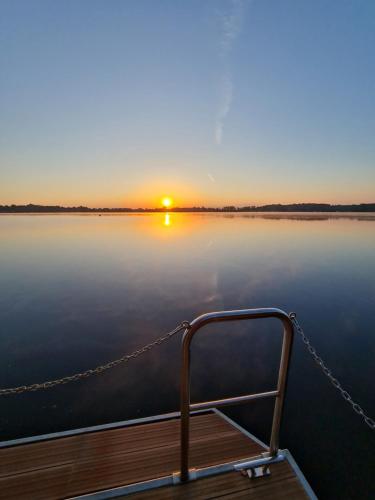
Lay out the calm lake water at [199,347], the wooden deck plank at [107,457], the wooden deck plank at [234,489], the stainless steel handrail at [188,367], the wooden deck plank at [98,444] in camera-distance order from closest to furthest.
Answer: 1. the stainless steel handrail at [188,367]
2. the wooden deck plank at [234,489]
3. the wooden deck plank at [107,457]
4. the wooden deck plank at [98,444]
5. the calm lake water at [199,347]

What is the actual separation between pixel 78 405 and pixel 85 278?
9337mm

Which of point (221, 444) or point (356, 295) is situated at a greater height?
point (221, 444)

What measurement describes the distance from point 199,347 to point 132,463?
13.7 ft

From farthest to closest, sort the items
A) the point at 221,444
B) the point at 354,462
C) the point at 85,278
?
the point at 85,278, the point at 354,462, the point at 221,444

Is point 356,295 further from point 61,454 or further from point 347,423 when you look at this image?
point 61,454

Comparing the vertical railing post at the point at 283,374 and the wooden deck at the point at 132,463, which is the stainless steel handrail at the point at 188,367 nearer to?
the vertical railing post at the point at 283,374

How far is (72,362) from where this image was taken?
6320 millimetres

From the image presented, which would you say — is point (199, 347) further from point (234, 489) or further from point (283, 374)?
point (283, 374)

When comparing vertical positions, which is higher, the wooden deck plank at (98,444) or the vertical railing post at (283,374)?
the vertical railing post at (283,374)

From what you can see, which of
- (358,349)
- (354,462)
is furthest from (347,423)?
(358,349)

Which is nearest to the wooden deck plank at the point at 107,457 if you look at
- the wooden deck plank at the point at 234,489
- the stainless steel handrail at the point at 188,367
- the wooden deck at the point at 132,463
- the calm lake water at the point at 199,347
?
the wooden deck at the point at 132,463

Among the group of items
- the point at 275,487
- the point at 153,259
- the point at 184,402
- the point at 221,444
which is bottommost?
the point at 153,259

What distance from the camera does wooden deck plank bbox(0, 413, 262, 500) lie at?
285 centimetres

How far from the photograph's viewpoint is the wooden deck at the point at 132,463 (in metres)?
2.66
